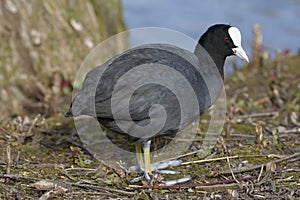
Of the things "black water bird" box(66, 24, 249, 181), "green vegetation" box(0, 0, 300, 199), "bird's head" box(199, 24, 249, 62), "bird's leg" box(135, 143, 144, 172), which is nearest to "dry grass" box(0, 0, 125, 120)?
"green vegetation" box(0, 0, 300, 199)

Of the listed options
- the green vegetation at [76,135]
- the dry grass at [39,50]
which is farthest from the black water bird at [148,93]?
the dry grass at [39,50]

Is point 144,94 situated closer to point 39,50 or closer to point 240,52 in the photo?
point 240,52

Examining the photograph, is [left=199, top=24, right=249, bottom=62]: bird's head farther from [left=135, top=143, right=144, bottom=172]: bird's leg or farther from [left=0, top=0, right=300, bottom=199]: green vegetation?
[left=135, top=143, right=144, bottom=172]: bird's leg

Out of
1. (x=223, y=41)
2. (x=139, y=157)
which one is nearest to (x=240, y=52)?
(x=223, y=41)

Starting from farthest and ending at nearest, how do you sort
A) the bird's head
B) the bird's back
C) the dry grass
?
the dry grass, the bird's head, the bird's back

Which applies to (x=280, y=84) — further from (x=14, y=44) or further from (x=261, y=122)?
(x=14, y=44)

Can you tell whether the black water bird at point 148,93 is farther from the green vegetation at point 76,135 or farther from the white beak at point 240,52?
the green vegetation at point 76,135

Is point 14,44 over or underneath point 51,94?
over

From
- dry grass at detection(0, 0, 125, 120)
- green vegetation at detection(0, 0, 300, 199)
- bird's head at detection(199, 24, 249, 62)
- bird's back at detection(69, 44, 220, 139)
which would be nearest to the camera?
green vegetation at detection(0, 0, 300, 199)

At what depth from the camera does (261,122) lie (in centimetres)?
536

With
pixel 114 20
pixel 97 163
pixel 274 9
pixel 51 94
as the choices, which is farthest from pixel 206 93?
pixel 274 9

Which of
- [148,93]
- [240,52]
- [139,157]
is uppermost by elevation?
[240,52]

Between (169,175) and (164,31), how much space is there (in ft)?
7.37

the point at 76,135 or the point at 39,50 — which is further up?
the point at 39,50
